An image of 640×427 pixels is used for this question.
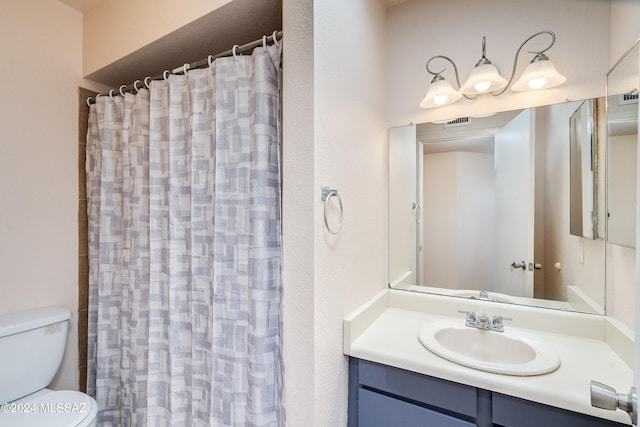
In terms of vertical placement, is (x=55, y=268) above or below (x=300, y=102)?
below

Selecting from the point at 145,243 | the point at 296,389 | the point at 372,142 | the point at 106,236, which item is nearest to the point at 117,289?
the point at 106,236

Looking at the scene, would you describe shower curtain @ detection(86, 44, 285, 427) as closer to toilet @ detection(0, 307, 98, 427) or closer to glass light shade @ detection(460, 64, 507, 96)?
toilet @ detection(0, 307, 98, 427)

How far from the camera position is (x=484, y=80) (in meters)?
1.31

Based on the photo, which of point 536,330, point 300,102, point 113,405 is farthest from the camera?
point 113,405

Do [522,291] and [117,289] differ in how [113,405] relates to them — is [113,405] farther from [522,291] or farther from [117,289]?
[522,291]

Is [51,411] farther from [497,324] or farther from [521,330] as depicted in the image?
[521,330]

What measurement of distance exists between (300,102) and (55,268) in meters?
1.77

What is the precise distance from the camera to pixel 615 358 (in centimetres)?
104

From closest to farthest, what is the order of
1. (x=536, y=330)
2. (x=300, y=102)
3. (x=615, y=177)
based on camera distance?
(x=300, y=102), (x=615, y=177), (x=536, y=330)

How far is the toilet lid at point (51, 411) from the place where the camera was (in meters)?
1.19

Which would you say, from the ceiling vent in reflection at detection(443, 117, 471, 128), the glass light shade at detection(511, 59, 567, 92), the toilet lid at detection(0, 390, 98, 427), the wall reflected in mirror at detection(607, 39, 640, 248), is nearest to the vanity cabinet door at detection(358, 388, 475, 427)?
the wall reflected in mirror at detection(607, 39, 640, 248)

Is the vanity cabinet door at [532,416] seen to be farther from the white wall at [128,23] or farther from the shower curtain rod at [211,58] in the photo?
the white wall at [128,23]

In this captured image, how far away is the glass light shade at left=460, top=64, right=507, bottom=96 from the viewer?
1296mm

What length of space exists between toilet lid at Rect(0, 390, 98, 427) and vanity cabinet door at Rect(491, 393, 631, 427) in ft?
5.48
